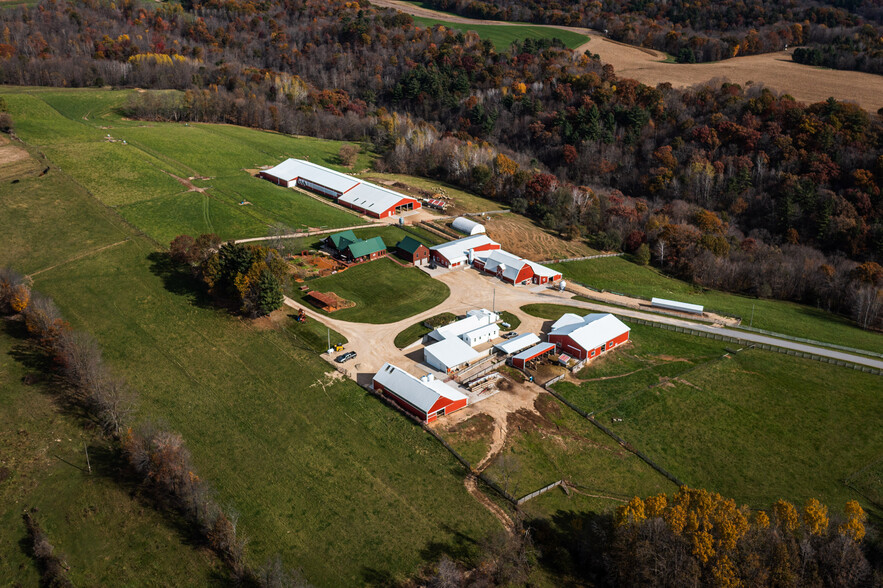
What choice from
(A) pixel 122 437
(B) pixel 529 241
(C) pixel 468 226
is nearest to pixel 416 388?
(A) pixel 122 437

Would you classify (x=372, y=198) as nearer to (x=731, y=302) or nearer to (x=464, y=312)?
(x=464, y=312)

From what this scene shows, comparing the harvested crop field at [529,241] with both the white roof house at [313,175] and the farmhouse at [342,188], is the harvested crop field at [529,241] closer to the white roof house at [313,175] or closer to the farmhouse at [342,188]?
the farmhouse at [342,188]

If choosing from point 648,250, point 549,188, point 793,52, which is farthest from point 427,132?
point 793,52

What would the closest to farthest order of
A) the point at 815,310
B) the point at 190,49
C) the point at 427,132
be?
the point at 815,310, the point at 427,132, the point at 190,49

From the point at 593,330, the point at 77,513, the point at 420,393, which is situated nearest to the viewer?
the point at 77,513

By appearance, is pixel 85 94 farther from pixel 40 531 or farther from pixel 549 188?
pixel 40 531

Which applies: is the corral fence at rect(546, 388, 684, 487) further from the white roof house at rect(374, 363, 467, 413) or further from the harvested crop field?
the harvested crop field
